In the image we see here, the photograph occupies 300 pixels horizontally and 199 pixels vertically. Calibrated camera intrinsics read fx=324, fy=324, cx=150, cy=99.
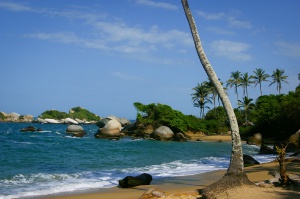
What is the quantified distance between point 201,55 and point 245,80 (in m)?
70.8

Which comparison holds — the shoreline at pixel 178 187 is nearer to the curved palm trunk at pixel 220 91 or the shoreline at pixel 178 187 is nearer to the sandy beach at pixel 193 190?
the sandy beach at pixel 193 190

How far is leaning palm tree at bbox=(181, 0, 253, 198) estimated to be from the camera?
10945 millimetres

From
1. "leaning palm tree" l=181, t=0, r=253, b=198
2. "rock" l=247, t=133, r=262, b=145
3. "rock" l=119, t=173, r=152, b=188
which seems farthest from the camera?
"rock" l=247, t=133, r=262, b=145

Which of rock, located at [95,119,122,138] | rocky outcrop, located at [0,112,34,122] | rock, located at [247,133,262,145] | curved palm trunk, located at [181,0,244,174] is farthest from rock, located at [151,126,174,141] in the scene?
rocky outcrop, located at [0,112,34,122]

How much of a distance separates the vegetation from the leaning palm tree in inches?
5913

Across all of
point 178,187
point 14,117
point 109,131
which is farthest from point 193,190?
point 14,117

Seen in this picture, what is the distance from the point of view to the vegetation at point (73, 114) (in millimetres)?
159625

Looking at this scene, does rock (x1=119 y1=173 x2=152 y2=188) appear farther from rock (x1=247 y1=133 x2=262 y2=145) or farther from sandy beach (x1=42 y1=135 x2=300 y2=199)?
rock (x1=247 y1=133 x2=262 y2=145)

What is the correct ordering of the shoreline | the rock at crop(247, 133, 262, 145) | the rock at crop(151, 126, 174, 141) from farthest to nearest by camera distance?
the rock at crop(151, 126, 174, 141), the rock at crop(247, 133, 262, 145), the shoreline

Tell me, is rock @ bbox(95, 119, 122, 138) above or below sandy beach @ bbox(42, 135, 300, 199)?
above

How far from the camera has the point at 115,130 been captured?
57.5 metres

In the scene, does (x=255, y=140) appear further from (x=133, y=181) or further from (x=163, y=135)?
(x=133, y=181)

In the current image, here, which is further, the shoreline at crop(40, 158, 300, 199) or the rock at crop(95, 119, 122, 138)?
the rock at crop(95, 119, 122, 138)

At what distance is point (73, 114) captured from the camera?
17175 centimetres
